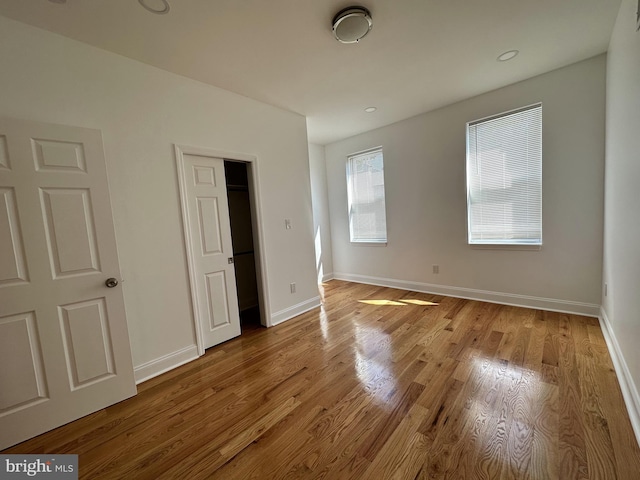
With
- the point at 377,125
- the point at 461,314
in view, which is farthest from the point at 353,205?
the point at 461,314

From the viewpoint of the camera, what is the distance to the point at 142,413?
6.04 ft

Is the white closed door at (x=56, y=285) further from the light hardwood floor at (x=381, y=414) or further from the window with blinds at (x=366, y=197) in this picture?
the window with blinds at (x=366, y=197)

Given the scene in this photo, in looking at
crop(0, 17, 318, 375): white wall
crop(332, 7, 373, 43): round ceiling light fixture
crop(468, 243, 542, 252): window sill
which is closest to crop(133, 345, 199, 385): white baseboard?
crop(0, 17, 318, 375): white wall

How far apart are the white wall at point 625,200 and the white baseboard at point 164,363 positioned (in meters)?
3.23

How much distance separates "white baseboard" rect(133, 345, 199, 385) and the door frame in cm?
9

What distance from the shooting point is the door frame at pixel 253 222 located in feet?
8.02

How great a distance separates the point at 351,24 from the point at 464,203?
8.87 feet

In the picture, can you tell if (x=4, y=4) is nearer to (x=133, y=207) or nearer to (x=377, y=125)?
(x=133, y=207)

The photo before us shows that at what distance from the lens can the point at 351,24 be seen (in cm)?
185

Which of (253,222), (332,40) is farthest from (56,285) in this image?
(332,40)

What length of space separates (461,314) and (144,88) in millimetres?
4126

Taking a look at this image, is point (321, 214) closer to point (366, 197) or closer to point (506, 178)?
point (366, 197)

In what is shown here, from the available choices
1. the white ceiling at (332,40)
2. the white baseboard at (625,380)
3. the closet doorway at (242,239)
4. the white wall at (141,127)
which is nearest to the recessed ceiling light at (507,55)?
the white ceiling at (332,40)

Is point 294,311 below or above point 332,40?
below
